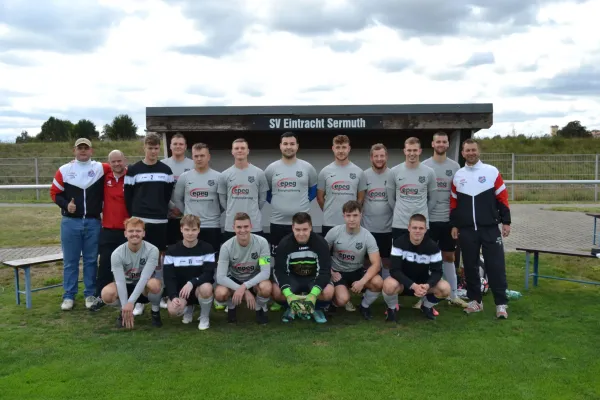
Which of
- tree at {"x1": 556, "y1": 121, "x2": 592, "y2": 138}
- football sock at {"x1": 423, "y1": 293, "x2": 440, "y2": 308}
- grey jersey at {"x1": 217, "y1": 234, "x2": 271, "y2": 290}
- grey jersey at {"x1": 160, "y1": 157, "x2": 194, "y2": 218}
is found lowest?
football sock at {"x1": 423, "y1": 293, "x2": 440, "y2": 308}

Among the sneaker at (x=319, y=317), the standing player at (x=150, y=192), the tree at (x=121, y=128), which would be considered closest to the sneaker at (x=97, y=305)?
the standing player at (x=150, y=192)

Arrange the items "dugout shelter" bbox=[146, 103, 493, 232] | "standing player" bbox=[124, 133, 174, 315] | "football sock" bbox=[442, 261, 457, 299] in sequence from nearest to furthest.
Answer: "standing player" bbox=[124, 133, 174, 315] < "football sock" bbox=[442, 261, 457, 299] < "dugout shelter" bbox=[146, 103, 493, 232]

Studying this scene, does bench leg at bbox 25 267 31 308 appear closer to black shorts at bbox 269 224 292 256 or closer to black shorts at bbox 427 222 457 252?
black shorts at bbox 269 224 292 256

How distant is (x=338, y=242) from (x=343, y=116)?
175cm

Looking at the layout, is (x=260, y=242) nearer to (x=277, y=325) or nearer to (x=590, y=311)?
(x=277, y=325)

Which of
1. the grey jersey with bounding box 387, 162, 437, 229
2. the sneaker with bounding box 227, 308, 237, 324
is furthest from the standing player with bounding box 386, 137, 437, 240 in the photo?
the sneaker with bounding box 227, 308, 237, 324

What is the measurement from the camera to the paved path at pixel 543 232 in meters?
9.76

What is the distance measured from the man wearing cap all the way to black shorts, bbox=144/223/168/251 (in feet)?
2.25

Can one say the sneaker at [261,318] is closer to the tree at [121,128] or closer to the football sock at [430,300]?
the football sock at [430,300]

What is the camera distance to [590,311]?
18.4ft

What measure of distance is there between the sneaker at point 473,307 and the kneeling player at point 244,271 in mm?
2095

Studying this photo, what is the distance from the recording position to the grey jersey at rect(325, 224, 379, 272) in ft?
17.9

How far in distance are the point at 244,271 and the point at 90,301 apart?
188 centimetres

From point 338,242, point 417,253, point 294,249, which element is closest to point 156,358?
point 294,249
